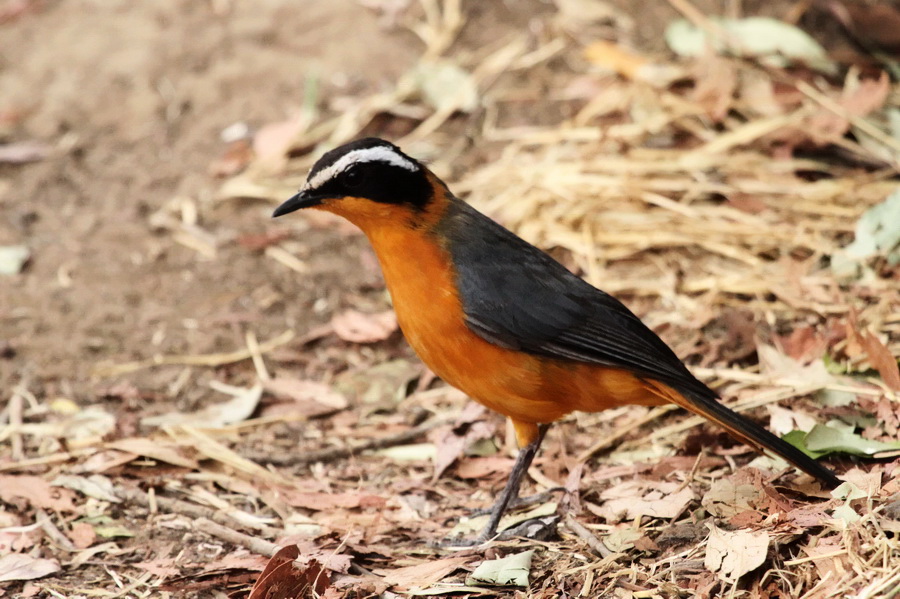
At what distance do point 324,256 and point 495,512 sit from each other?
323cm

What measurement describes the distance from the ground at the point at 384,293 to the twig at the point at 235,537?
0.01 m

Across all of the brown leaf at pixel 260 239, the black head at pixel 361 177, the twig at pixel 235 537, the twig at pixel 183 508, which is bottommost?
the brown leaf at pixel 260 239

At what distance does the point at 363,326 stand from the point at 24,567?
113 inches

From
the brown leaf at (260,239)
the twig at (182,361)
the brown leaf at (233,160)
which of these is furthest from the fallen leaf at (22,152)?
the twig at (182,361)

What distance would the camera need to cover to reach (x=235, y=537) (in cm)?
484

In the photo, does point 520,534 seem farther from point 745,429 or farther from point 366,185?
point 366,185

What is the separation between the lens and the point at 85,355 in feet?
22.2

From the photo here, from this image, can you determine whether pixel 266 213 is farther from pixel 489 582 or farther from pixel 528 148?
pixel 489 582

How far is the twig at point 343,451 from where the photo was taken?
5824 mm

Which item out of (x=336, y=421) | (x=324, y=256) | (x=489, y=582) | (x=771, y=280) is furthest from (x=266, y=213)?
(x=489, y=582)

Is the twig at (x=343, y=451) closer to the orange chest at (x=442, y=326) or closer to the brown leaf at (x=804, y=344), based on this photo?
the orange chest at (x=442, y=326)

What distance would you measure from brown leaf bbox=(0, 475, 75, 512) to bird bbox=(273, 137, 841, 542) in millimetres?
1776

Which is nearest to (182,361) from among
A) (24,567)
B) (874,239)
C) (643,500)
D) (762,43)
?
(24,567)

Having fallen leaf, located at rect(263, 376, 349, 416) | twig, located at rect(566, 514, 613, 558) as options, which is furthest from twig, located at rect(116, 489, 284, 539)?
twig, located at rect(566, 514, 613, 558)
